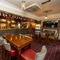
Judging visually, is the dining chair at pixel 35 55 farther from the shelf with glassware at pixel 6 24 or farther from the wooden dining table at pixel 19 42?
the shelf with glassware at pixel 6 24

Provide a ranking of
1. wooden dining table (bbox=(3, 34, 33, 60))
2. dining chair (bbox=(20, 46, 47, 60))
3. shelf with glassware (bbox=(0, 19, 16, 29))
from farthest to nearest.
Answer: shelf with glassware (bbox=(0, 19, 16, 29))
wooden dining table (bbox=(3, 34, 33, 60))
dining chair (bbox=(20, 46, 47, 60))

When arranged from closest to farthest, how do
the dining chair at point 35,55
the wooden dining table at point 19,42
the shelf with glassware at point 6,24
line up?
the dining chair at point 35,55
the wooden dining table at point 19,42
the shelf with glassware at point 6,24

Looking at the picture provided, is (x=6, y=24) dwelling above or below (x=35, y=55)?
above

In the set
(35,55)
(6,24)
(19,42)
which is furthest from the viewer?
(6,24)

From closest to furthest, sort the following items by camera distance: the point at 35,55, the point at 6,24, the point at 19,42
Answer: the point at 35,55, the point at 19,42, the point at 6,24

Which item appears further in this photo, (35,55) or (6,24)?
(6,24)

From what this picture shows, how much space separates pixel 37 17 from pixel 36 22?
68 centimetres

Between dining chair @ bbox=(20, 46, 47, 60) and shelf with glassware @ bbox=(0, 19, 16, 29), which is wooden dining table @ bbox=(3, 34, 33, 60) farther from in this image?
shelf with glassware @ bbox=(0, 19, 16, 29)

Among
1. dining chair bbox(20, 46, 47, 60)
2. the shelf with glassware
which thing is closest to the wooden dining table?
dining chair bbox(20, 46, 47, 60)

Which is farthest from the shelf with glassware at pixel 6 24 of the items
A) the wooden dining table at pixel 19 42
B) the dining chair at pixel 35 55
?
the dining chair at pixel 35 55

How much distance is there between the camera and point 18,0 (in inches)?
132

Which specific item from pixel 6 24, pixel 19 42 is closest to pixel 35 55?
pixel 19 42

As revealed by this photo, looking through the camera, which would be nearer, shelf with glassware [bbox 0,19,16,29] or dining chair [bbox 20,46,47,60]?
dining chair [bbox 20,46,47,60]

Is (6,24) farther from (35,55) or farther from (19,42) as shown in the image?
(35,55)
